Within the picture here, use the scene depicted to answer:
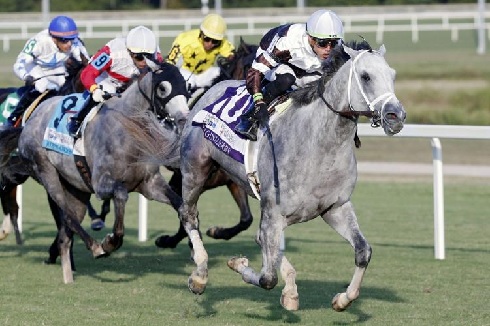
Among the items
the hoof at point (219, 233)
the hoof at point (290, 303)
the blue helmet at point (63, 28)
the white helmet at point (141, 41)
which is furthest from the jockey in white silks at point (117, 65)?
the hoof at point (290, 303)

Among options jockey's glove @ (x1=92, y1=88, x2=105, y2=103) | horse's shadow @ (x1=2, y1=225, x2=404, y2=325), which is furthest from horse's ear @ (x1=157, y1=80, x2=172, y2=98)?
horse's shadow @ (x1=2, y1=225, x2=404, y2=325)

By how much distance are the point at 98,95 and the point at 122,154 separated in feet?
1.77

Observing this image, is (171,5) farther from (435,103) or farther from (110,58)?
(110,58)

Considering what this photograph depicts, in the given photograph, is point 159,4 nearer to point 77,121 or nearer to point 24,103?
point 24,103

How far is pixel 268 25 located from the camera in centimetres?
3719

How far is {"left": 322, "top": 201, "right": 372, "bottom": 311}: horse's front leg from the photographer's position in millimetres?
6562

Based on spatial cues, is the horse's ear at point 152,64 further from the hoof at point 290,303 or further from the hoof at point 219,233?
the hoof at point 290,303

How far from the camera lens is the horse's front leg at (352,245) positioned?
21.5 feet

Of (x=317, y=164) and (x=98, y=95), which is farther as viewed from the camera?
(x=98, y=95)

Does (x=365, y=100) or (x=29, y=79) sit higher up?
(x=365, y=100)

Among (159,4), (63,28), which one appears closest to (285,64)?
(63,28)

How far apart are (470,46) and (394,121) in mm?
30286

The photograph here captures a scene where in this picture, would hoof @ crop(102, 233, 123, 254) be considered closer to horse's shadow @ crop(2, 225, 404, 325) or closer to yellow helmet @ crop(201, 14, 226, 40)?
horse's shadow @ crop(2, 225, 404, 325)

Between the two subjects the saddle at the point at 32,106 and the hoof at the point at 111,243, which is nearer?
the hoof at the point at 111,243
